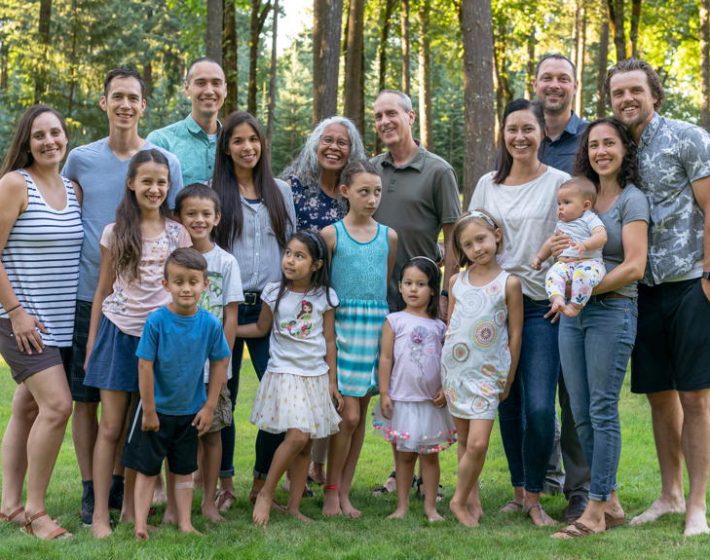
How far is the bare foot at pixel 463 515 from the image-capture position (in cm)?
533

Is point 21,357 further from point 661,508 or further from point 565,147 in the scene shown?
point 661,508

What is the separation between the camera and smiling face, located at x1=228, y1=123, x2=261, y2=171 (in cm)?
555

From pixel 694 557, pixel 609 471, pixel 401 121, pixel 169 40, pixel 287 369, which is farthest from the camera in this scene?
pixel 169 40

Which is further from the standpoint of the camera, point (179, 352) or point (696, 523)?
point (696, 523)

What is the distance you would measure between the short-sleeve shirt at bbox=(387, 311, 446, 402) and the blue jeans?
90 cm

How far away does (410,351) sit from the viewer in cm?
550

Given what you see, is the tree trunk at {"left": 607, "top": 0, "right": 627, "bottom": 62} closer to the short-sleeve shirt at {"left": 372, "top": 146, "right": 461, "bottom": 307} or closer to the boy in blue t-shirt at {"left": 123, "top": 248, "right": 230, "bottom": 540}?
the short-sleeve shirt at {"left": 372, "top": 146, "right": 461, "bottom": 307}

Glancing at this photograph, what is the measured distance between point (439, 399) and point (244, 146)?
2.05 m

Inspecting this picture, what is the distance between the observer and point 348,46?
A: 16266 mm

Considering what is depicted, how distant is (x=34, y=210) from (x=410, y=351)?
2.45m

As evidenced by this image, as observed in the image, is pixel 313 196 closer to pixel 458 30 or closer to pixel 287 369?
pixel 287 369

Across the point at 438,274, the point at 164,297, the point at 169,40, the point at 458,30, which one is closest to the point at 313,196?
the point at 438,274

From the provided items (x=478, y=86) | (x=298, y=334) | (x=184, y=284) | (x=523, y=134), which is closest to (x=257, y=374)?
(x=298, y=334)

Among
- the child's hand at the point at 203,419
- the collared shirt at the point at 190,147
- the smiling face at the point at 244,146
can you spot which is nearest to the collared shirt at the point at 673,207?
the smiling face at the point at 244,146
